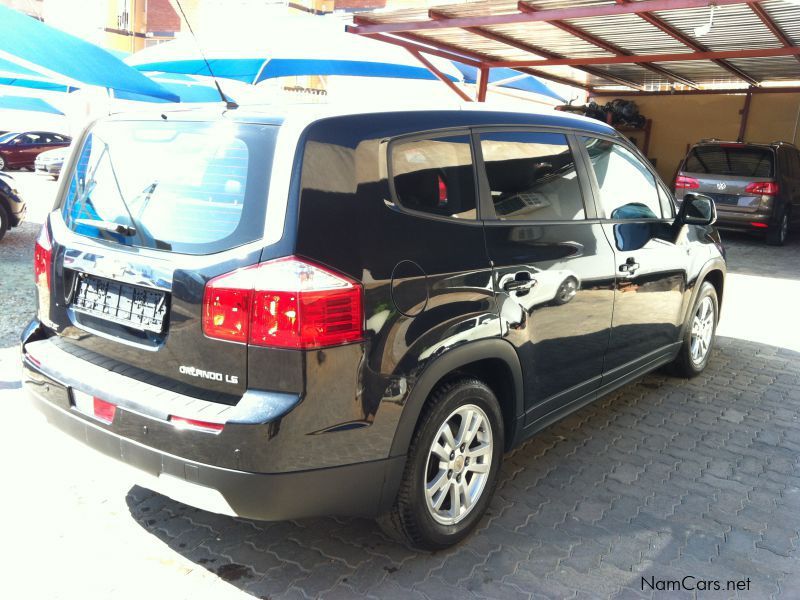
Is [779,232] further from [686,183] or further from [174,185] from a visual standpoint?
[174,185]

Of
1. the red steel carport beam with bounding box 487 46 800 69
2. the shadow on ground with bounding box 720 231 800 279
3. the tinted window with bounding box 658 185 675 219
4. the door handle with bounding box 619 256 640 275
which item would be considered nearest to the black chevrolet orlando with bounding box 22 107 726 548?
the door handle with bounding box 619 256 640 275

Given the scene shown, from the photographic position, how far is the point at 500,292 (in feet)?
9.85

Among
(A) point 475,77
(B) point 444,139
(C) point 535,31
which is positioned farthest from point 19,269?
(A) point 475,77

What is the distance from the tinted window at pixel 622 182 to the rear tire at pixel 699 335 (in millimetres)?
999

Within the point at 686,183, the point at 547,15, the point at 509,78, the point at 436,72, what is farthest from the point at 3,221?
the point at 686,183

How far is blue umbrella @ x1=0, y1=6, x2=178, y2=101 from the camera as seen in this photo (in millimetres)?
9391

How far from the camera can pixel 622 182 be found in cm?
417

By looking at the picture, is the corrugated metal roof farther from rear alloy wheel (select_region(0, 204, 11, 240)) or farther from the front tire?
the front tire

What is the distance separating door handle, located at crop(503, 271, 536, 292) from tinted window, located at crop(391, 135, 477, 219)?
1.08ft

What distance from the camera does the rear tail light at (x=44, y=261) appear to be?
3025 mm

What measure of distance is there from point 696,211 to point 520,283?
2148mm

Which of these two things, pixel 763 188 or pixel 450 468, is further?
pixel 763 188

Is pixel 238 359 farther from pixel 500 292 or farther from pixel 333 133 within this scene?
pixel 500 292

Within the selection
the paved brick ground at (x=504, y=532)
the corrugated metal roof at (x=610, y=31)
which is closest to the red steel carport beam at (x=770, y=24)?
the corrugated metal roof at (x=610, y=31)
